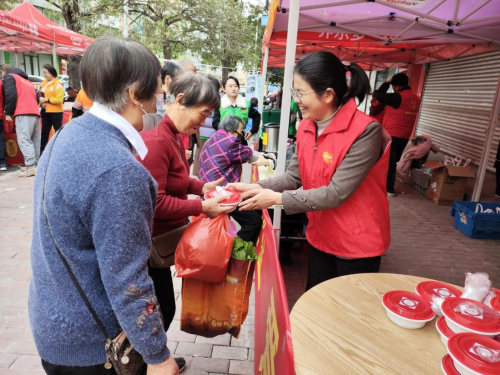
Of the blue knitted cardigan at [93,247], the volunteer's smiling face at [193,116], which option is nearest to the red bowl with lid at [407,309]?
the blue knitted cardigan at [93,247]

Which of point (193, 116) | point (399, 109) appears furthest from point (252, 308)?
point (399, 109)

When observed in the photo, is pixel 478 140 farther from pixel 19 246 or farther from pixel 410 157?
pixel 19 246

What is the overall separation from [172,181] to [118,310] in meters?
0.99

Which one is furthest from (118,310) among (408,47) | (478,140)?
(478,140)

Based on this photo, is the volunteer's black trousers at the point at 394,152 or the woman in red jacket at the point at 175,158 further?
the volunteer's black trousers at the point at 394,152

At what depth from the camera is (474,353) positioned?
105 cm

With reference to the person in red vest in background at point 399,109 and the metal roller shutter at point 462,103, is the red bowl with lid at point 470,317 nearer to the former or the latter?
the person in red vest in background at point 399,109

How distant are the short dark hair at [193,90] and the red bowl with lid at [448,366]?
1.53 m

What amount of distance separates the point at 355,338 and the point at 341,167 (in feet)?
2.60

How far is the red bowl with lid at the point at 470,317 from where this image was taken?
119 cm

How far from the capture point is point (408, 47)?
24.3ft

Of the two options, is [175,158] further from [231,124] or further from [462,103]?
[462,103]

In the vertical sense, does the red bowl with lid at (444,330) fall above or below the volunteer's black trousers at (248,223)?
above

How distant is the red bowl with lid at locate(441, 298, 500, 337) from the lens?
3.91ft
